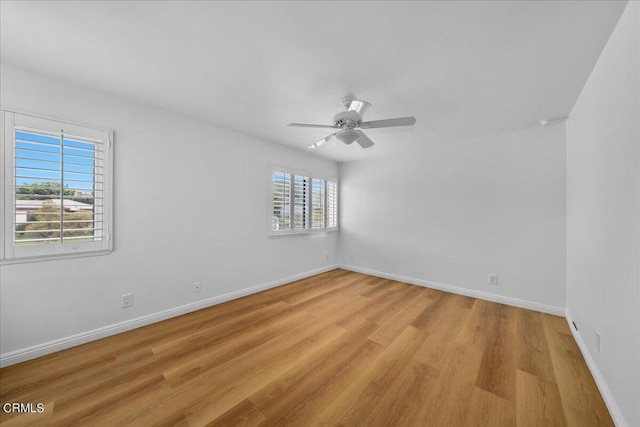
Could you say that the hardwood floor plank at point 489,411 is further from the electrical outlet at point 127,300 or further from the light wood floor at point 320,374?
the electrical outlet at point 127,300

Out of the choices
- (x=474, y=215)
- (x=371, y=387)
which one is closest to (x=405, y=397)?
(x=371, y=387)

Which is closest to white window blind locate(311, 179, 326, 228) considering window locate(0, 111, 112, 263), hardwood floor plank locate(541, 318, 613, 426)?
window locate(0, 111, 112, 263)

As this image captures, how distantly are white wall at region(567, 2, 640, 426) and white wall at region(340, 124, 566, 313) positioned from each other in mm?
831

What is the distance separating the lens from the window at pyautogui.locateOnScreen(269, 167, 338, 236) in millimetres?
3941

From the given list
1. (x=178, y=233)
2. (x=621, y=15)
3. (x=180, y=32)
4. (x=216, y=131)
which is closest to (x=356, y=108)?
(x=180, y=32)

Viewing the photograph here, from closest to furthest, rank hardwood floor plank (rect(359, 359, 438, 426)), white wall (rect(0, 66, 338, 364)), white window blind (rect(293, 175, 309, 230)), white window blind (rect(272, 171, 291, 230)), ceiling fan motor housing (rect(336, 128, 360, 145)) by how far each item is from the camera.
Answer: hardwood floor plank (rect(359, 359, 438, 426)) → white wall (rect(0, 66, 338, 364)) → ceiling fan motor housing (rect(336, 128, 360, 145)) → white window blind (rect(272, 171, 291, 230)) → white window blind (rect(293, 175, 309, 230))

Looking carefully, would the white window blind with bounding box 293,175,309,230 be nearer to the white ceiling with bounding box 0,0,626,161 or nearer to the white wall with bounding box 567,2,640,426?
the white ceiling with bounding box 0,0,626,161

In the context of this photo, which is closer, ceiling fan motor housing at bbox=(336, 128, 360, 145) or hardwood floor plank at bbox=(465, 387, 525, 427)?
hardwood floor plank at bbox=(465, 387, 525, 427)

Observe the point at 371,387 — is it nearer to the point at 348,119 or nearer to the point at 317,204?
the point at 348,119

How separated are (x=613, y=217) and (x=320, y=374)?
2306 millimetres

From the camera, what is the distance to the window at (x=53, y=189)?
1.88 m

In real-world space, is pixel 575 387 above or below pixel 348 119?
below

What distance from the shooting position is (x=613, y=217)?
1.52m

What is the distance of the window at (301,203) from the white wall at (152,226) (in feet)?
0.64
